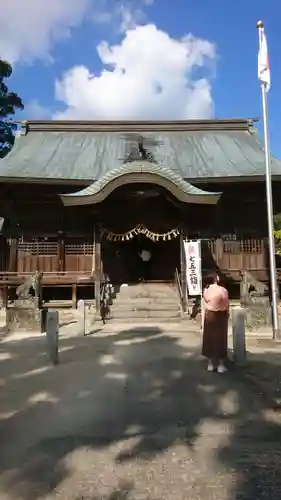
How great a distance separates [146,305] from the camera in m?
14.2

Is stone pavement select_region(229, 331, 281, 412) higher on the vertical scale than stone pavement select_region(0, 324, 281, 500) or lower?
higher

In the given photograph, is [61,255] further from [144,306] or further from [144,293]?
[144,306]

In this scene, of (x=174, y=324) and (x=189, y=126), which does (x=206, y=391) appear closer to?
Result: (x=174, y=324)

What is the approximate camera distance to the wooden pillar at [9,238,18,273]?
1659 cm

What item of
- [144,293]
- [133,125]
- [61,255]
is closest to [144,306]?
[144,293]

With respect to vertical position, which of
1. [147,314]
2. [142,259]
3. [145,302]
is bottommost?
[147,314]

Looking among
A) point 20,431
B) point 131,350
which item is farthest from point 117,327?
point 20,431

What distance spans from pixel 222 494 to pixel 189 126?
67.2 ft

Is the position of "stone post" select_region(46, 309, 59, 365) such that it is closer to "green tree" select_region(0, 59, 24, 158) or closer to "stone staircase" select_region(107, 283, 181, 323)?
"stone staircase" select_region(107, 283, 181, 323)

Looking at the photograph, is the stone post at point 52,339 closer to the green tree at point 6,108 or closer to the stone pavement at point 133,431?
the stone pavement at point 133,431

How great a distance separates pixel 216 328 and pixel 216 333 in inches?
3.3

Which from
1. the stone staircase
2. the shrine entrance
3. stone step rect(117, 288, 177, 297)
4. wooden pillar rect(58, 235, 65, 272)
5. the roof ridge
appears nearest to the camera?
the stone staircase

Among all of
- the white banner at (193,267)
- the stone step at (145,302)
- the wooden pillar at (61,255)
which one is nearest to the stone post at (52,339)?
the white banner at (193,267)

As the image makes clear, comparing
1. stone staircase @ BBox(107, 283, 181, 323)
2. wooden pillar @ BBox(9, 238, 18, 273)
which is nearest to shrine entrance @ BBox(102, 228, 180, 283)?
stone staircase @ BBox(107, 283, 181, 323)
